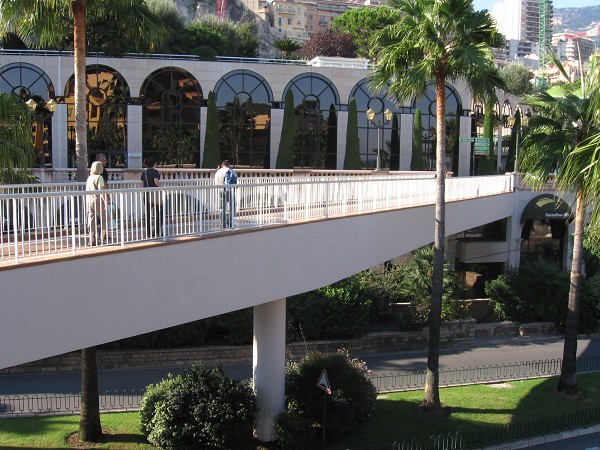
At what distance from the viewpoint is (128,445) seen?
48.0 feet

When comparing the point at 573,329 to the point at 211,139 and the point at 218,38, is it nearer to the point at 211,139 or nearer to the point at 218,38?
the point at 211,139

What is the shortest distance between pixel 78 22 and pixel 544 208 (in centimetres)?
2318

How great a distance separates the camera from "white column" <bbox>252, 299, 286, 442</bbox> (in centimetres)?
1441

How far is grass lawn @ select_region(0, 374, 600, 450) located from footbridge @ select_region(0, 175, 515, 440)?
9.75 ft

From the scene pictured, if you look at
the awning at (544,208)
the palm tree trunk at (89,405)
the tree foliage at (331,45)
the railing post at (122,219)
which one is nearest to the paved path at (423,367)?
the palm tree trunk at (89,405)

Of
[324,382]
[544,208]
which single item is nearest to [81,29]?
[324,382]

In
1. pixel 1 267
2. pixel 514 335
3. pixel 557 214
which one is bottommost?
pixel 514 335

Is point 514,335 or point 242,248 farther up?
point 242,248

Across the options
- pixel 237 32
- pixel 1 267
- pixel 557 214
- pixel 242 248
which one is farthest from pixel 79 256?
pixel 237 32

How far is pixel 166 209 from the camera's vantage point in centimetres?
993

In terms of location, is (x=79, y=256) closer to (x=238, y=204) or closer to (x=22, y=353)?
(x=22, y=353)

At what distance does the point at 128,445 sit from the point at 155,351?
639cm

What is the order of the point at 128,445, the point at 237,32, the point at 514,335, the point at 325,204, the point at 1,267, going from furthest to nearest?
the point at 237,32
the point at 514,335
the point at 128,445
the point at 325,204
the point at 1,267

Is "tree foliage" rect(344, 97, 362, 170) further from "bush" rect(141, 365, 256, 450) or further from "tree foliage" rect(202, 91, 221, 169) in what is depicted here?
"bush" rect(141, 365, 256, 450)
